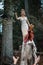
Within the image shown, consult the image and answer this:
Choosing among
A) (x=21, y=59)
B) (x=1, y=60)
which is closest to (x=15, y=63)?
(x=21, y=59)

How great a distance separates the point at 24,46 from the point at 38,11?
26.9 inches

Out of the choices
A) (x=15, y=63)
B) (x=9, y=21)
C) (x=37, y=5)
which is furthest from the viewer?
(x=37, y=5)

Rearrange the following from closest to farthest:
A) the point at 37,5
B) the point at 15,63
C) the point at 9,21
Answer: the point at 15,63 < the point at 9,21 < the point at 37,5

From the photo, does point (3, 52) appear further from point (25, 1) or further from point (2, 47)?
point (25, 1)

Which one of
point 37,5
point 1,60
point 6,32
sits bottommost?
point 1,60

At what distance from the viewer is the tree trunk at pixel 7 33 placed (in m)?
2.71

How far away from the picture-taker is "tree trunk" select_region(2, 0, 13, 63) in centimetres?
271

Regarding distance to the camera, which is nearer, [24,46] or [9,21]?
[24,46]

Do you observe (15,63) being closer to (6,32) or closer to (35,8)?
(6,32)

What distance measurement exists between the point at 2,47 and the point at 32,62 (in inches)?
21.4

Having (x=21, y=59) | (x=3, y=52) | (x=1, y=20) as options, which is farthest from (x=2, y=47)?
(x=21, y=59)

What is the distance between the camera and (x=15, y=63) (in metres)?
2.33

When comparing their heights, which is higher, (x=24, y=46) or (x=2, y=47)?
(x=24, y=46)

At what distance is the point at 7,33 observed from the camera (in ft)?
9.05
